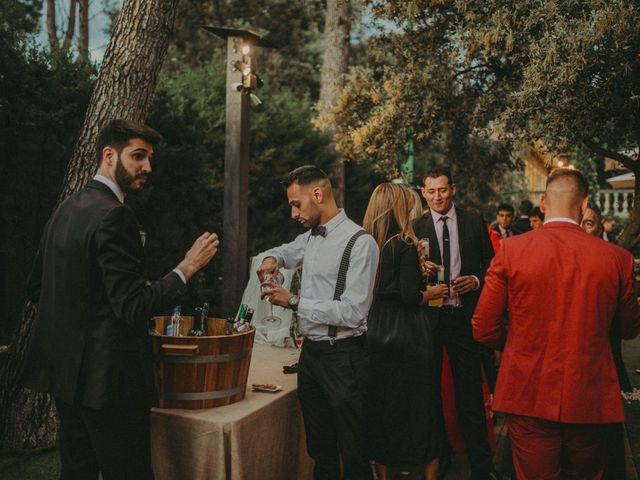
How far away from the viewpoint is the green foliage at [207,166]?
7656 mm

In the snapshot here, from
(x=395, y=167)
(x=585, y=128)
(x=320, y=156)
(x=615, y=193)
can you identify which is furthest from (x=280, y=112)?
(x=615, y=193)

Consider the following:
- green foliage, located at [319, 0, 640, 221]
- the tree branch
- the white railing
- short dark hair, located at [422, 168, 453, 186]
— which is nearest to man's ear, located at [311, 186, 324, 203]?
short dark hair, located at [422, 168, 453, 186]

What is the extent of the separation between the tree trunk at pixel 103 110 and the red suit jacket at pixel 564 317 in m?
3.22

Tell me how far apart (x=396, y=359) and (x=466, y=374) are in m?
0.75

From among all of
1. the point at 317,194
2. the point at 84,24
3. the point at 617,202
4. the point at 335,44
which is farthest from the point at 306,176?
the point at 617,202

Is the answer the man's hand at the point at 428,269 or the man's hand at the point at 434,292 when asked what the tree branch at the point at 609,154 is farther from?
the man's hand at the point at 434,292

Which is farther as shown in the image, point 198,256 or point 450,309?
point 450,309

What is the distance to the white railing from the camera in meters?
19.3

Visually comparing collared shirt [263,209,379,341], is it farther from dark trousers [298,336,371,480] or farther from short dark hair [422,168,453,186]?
short dark hair [422,168,453,186]

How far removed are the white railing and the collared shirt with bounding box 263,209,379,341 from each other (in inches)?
720

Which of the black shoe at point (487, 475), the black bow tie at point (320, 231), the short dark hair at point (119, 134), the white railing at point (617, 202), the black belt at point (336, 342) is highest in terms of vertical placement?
the white railing at point (617, 202)

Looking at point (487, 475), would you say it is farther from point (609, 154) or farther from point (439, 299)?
point (609, 154)

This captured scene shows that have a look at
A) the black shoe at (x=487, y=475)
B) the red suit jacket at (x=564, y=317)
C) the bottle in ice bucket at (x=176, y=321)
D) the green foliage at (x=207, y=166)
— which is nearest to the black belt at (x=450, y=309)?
the black shoe at (x=487, y=475)

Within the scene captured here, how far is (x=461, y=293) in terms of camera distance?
4098mm
